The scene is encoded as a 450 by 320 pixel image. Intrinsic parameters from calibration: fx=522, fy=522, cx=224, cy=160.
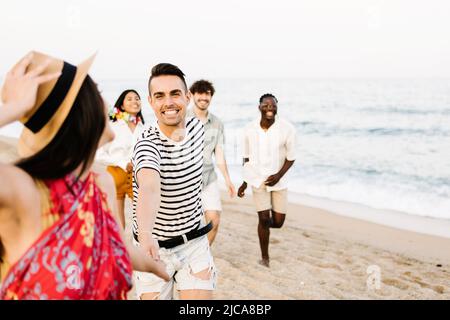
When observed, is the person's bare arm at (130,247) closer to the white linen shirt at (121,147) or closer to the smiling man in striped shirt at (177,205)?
the smiling man in striped shirt at (177,205)

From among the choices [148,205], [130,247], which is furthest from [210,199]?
[130,247]

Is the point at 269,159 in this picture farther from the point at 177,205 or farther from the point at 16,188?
the point at 16,188

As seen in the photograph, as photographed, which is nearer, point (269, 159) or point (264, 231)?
point (269, 159)

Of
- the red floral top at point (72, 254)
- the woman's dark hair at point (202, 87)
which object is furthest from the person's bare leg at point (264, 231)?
the red floral top at point (72, 254)

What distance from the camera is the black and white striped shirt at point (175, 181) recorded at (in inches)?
129

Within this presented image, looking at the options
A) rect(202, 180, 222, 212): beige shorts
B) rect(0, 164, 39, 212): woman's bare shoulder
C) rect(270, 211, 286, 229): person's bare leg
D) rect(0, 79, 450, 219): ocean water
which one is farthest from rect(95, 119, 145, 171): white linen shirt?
rect(0, 164, 39, 212): woman's bare shoulder

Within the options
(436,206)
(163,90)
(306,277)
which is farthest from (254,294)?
(436,206)

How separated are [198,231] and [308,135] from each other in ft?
68.5

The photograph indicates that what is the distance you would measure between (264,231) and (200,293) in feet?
10.3

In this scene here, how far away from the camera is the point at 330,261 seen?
23.0ft

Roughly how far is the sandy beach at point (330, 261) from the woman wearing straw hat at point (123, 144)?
5.02 feet
